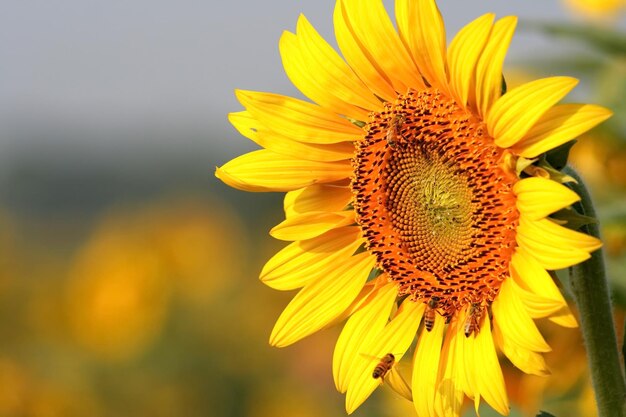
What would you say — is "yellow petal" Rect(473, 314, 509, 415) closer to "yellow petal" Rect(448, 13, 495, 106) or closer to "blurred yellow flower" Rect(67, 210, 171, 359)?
"yellow petal" Rect(448, 13, 495, 106)

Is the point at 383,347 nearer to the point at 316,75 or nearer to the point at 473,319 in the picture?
the point at 473,319


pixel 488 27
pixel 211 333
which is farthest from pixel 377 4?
pixel 211 333

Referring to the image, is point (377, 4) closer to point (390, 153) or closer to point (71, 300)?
point (390, 153)

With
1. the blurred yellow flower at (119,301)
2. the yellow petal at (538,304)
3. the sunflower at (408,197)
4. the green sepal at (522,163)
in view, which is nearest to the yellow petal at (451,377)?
the sunflower at (408,197)

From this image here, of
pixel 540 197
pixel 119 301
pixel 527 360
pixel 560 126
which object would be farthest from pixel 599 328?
pixel 119 301

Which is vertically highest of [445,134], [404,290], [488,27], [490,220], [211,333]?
[488,27]
